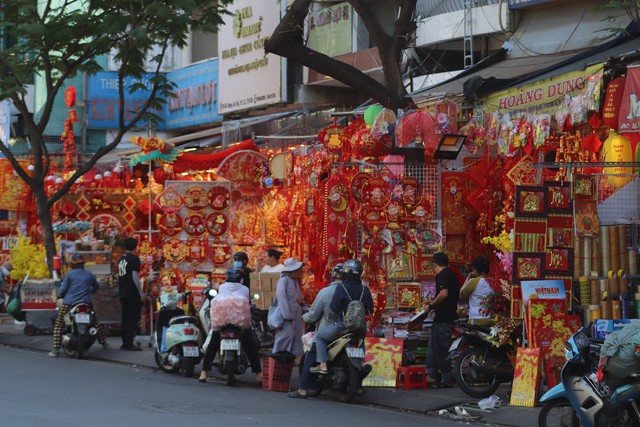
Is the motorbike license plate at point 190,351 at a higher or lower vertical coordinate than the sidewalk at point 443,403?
higher

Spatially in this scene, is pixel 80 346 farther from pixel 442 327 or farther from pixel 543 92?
pixel 543 92

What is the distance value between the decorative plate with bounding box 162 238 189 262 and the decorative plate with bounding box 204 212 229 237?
51 cm

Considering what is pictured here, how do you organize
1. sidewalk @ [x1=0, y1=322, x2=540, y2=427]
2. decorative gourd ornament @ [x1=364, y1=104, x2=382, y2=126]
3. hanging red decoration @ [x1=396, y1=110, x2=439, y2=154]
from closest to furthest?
sidewalk @ [x1=0, y1=322, x2=540, y2=427] < hanging red decoration @ [x1=396, y1=110, x2=439, y2=154] < decorative gourd ornament @ [x1=364, y1=104, x2=382, y2=126]

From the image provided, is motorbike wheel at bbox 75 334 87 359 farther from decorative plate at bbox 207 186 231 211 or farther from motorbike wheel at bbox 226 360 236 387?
motorbike wheel at bbox 226 360 236 387

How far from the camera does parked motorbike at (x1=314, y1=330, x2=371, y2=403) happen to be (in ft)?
39.1

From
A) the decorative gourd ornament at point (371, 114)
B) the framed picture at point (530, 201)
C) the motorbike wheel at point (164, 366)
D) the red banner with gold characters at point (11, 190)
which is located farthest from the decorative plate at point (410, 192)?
the red banner with gold characters at point (11, 190)

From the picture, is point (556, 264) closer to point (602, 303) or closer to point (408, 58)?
point (602, 303)

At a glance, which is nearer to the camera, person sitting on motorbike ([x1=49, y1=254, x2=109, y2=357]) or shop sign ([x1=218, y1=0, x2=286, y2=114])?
person sitting on motorbike ([x1=49, y1=254, x2=109, y2=357])

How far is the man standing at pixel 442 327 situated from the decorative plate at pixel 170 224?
6.52m

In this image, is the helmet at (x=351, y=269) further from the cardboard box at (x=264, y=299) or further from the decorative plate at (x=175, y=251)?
the decorative plate at (x=175, y=251)

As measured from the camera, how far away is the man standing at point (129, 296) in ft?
55.3

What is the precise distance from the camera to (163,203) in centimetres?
1816

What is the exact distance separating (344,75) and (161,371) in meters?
4.71

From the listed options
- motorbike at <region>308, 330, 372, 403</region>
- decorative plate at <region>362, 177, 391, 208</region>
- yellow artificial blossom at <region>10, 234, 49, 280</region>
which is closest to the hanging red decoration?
decorative plate at <region>362, 177, 391, 208</region>
